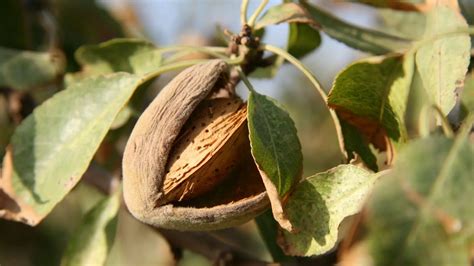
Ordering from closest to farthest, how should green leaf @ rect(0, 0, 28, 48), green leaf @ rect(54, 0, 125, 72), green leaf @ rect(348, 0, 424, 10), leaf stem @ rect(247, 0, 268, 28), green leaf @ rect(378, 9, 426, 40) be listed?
1. leaf stem @ rect(247, 0, 268, 28)
2. green leaf @ rect(348, 0, 424, 10)
3. green leaf @ rect(378, 9, 426, 40)
4. green leaf @ rect(0, 0, 28, 48)
5. green leaf @ rect(54, 0, 125, 72)

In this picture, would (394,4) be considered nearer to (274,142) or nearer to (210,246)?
(274,142)

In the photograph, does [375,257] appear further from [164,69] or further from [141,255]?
[141,255]

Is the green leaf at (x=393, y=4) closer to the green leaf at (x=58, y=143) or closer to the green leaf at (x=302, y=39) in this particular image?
the green leaf at (x=302, y=39)

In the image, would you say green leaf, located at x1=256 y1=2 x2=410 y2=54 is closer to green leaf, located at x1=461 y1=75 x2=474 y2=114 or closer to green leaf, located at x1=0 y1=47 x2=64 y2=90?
green leaf, located at x1=461 y1=75 x2=474 y2=114

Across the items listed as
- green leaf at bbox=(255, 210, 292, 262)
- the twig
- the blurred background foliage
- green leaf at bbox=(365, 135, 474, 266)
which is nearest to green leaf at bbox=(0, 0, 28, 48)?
the blurred background foliage

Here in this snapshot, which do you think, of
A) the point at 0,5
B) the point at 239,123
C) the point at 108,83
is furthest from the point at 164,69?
the point at 0,5
